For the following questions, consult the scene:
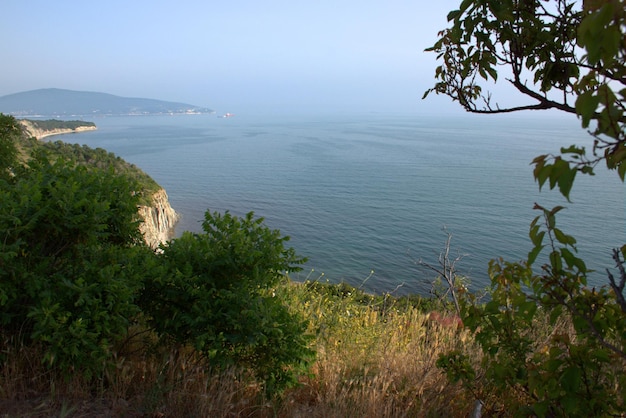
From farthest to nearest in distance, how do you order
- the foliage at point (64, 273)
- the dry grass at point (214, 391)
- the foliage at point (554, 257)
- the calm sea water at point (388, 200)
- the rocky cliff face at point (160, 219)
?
1. the rocky cliff face at point (160, 219)
2. the calm sea water at point (388, 200)
3. the dry grass at point (214, 391)
4. the foliage at point (64, 273)
5. the foliage at point (554, 257)

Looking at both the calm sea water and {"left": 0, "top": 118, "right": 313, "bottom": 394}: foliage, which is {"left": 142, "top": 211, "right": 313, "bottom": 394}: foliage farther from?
the calm sea water

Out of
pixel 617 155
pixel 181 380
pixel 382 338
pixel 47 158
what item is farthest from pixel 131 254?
pixel 617 155

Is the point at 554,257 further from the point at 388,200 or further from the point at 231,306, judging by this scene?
the point at 388,200

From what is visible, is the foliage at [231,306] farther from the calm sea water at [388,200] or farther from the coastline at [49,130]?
the coastline at [49,130]

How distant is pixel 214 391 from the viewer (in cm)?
308

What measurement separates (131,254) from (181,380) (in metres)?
0.95

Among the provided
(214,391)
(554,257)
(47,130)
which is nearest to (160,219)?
(214,391)

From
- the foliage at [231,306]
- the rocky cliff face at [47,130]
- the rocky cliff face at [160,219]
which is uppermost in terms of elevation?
the foliage at [231,306]

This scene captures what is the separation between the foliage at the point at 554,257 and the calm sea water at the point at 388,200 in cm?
1377

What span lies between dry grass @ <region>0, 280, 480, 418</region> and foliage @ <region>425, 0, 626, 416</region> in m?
0.50

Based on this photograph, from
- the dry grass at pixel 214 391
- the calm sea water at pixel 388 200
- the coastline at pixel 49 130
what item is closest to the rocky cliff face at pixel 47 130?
the coastline at pixel 49 130

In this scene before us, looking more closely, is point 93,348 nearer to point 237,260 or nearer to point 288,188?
point 237,260

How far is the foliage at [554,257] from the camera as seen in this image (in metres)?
1.19

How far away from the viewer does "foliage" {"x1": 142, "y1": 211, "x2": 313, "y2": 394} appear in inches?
126
